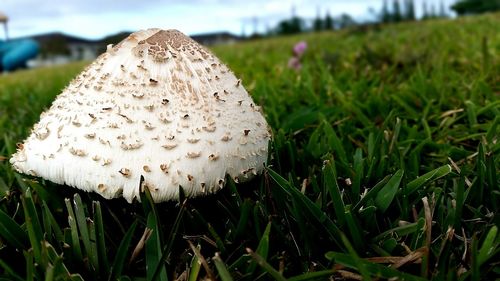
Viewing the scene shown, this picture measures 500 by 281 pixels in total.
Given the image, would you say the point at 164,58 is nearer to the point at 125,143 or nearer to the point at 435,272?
the point at 125,143

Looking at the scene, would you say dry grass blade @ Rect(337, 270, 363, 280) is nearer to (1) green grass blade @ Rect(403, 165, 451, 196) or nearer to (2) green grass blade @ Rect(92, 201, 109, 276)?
(1) green grass blade @ Rect(403, 165, 451, 196)

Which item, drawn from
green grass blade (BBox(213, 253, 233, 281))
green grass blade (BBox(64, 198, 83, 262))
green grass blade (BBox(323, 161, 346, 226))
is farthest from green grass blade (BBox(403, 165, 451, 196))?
green grass blade (BBox(64, 198, 83, 262))

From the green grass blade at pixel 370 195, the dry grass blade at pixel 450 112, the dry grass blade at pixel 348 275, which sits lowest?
the dry grass blade at pixel 348 275

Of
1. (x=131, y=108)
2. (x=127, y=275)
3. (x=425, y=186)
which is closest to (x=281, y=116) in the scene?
(x=425, y=186)

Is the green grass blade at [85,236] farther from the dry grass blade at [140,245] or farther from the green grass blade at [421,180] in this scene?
the green grass blade at [421,180]

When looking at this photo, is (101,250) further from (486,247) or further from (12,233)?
(486,247)

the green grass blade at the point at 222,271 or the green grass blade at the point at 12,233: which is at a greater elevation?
the green grass blade at the point at 12,233

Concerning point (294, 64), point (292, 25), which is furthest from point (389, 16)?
point (294, 64)

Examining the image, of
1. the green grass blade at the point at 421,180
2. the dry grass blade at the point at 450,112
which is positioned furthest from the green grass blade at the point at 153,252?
the dry grass blade at the point at 450,112
